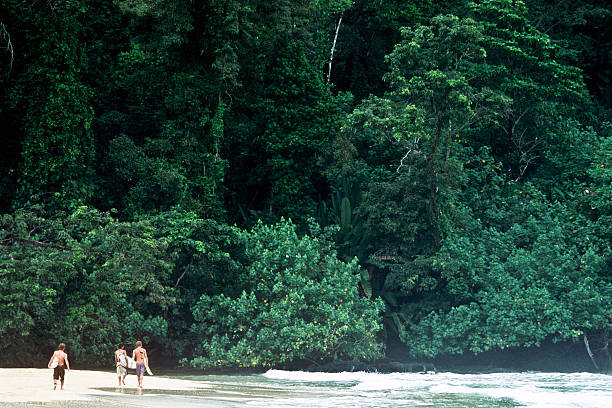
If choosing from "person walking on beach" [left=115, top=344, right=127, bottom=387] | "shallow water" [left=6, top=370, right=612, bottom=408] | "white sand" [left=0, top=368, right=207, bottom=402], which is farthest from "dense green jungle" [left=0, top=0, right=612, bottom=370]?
"person walking on beach" [left=115, top=344, right=127, bottom=387]

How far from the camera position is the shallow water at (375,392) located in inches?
677

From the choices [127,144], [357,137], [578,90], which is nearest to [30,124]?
[127,144]

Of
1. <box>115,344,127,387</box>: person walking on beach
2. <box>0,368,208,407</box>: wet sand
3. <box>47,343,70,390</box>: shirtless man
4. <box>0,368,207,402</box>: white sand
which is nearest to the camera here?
<box>0,368,208,407</box>: wet sand

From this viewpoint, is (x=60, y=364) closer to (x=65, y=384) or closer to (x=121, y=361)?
(x=65, y=384)

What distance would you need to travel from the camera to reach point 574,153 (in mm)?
31250

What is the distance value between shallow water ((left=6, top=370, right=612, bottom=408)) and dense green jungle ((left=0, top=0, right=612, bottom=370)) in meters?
1.39

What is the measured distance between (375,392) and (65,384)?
656cm

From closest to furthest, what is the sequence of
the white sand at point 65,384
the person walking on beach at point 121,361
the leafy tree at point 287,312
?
the white sand at point 65,384 → the person walking on beach at point 121,361 → the leafy tree at point 287,312

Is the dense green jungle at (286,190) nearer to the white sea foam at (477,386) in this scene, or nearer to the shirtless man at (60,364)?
the white sea foam at (477,386)

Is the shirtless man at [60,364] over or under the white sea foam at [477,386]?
over

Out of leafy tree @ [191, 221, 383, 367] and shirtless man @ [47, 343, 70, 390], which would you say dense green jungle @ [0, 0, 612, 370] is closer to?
leafy tree @ [191, 221, 383, 367]

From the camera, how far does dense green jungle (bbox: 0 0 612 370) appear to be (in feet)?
84.0

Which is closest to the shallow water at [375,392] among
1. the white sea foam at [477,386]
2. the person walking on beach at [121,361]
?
the white sea foam at [477,386]

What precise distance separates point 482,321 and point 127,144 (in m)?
11.6
